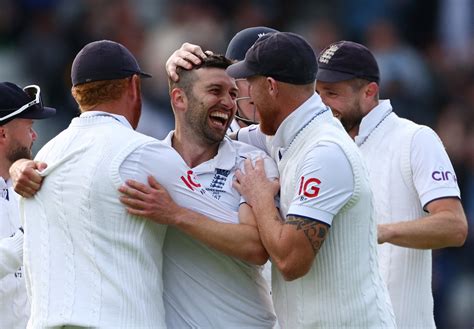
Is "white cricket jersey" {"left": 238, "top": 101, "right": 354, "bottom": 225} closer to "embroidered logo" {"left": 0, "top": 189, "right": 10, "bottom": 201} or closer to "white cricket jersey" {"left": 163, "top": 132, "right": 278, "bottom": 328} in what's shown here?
"white cricket jersey" {"left": 163, "top": 132, "right": 278, "bottom": 328}

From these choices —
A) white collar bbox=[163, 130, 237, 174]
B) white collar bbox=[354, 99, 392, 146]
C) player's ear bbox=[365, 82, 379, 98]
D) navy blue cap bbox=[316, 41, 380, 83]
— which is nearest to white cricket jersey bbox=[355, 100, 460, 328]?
white collar bbox=[354, 99, 392, 146]

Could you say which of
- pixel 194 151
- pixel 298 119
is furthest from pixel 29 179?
pixel 298 119

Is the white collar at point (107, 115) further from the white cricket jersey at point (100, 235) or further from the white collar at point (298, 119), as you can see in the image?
the white collar at point (298, 119)

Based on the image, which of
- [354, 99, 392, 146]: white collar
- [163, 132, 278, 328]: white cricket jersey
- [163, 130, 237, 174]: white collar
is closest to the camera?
[163, 132, 278, 328]: white cricket jersey

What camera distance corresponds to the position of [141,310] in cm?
526

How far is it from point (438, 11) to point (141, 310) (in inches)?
382

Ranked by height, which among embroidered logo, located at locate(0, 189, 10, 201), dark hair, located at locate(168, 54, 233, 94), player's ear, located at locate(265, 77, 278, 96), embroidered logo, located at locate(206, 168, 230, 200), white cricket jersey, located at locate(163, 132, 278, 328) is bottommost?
embroidered logo, located at locate(0, 189, 10, 201)

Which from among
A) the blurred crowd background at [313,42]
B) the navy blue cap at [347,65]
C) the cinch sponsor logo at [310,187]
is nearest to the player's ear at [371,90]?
the navy blue cap at [347,65]

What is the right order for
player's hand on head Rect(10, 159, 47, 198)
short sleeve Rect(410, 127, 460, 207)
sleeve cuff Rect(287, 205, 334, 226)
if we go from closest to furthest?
1. sleeve cuff Rect(287, 205, 334, 226)
2. player's hand on head Rect(10, 159, 47, 198)
3. short sleeve Rect(410, 127, 460, 207)

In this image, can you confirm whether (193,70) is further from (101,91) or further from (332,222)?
(332,222)

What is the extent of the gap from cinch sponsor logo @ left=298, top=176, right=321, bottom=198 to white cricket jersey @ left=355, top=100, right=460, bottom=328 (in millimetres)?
1246

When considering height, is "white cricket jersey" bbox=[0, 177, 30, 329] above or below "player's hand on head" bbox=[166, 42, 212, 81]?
below

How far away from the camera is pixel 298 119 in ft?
17.8

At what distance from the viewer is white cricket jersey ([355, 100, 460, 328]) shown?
247 inches
